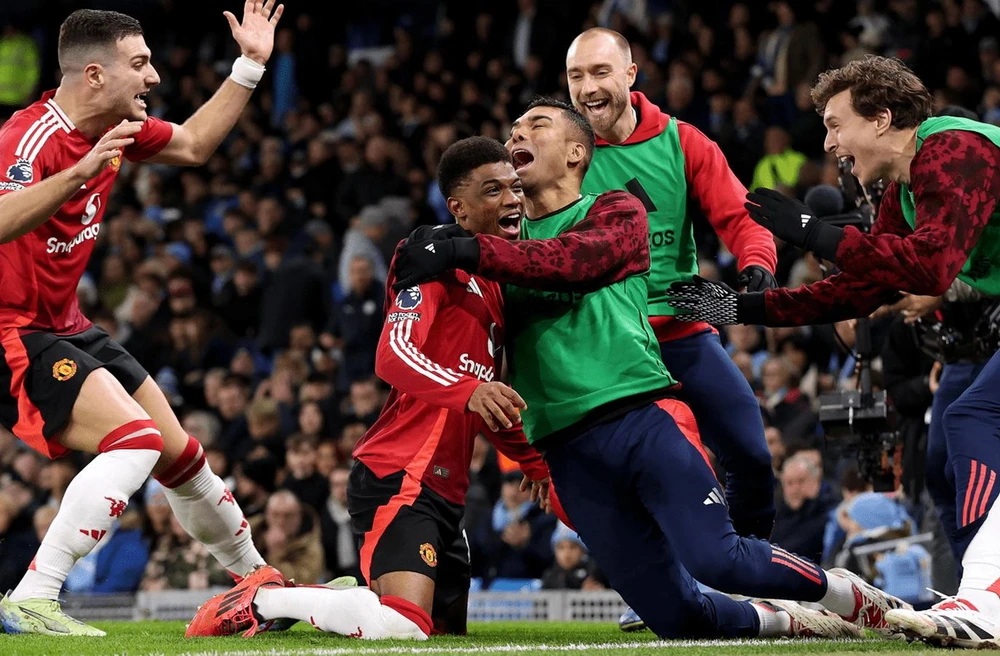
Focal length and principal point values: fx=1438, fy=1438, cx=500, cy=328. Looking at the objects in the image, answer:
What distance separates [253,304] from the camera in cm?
1385

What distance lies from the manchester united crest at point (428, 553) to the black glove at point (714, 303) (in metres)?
1.26

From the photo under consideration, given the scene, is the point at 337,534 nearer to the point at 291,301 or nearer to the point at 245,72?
the point at 291,301

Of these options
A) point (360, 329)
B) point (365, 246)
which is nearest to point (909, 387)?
point (360, 329)

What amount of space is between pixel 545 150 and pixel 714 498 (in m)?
1.40

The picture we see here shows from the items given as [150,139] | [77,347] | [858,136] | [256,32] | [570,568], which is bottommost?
[570,568]

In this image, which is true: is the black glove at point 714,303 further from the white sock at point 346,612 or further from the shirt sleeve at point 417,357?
the white sock at point 346,612

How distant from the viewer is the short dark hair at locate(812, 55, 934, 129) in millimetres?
4742

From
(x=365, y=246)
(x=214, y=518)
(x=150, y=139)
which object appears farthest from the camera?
(x=365, y=246)

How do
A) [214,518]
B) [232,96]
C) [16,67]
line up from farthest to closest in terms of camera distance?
[16,67] < [232,96] < [214,518]

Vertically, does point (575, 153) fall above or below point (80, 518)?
above

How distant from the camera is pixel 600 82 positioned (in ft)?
19.5

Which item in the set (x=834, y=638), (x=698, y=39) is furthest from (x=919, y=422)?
(x=698, y=39)

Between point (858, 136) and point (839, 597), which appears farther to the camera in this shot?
point (839, 597)

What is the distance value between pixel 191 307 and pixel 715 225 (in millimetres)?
8860
